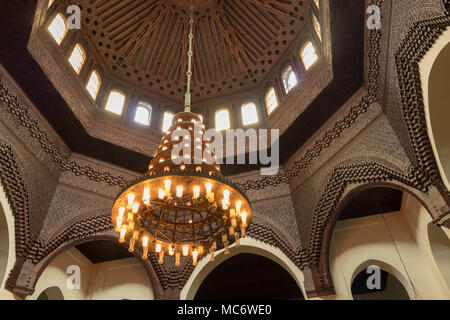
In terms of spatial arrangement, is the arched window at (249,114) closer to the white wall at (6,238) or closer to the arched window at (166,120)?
the arched window at (166,120)

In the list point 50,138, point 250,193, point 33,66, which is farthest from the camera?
point 250,193

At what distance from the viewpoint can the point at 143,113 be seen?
9602mm

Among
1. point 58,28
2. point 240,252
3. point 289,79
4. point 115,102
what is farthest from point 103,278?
point 289,79

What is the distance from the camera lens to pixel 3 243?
6473 millimetres

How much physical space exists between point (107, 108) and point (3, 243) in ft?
12.9

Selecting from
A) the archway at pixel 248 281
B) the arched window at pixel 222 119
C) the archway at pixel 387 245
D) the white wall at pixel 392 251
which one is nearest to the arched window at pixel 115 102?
the arched window at pixel 222 119

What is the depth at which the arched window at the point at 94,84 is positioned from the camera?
8637 mm

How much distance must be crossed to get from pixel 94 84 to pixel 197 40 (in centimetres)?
312

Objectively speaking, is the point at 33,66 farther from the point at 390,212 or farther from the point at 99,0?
the point at 390,212

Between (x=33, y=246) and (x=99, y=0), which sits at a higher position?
(x=99, y=0)

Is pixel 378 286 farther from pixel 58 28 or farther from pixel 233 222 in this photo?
pixel 58 28

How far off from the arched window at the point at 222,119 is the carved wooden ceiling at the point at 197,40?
1.97ft

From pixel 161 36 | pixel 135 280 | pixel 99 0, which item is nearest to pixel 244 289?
pixel 135 280

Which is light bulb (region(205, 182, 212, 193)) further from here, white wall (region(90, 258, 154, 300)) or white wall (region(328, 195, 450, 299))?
white wall (region(90, 258, 154, 300))
